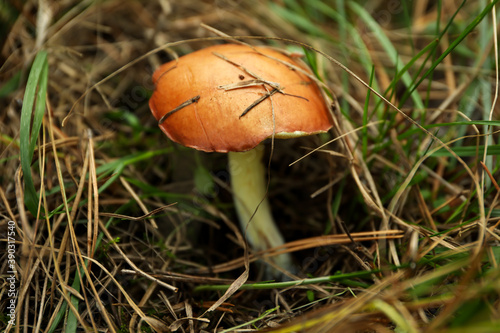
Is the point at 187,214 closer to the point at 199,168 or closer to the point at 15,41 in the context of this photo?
the point at 199,168

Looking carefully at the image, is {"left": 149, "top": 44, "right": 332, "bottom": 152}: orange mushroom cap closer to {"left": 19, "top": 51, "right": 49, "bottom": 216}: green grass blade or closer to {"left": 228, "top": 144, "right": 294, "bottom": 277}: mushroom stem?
{"left": 228, "top": 144, "right": 294, "bottom": 277}: mushroom stem

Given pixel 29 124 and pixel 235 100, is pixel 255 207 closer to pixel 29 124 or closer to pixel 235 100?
pixel 235 100

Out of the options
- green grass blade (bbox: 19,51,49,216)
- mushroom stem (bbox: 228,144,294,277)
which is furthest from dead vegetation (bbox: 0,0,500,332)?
mushroom stem (bbox: 228,144,294,277)

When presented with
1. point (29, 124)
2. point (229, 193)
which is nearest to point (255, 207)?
point (229, 193)

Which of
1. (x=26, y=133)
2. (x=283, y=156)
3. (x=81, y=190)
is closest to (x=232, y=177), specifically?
(x=283, y=156)

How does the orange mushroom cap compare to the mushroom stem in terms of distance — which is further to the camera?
the mushroom stem

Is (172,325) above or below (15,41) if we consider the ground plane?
below
